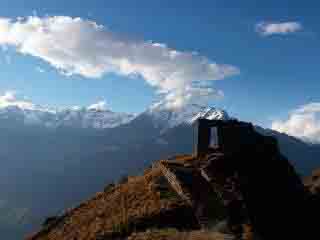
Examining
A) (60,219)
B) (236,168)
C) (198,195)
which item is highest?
(236,168)

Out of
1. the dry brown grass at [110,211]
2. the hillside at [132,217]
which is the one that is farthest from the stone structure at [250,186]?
the dry brown grass at [110,211]

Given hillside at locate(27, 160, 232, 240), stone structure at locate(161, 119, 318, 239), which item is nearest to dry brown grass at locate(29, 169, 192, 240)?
hillside at locate(27, 160, 232, 240)

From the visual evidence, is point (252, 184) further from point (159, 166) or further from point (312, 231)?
point (159, 166)

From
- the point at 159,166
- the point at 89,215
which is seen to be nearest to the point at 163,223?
the point at 89,215

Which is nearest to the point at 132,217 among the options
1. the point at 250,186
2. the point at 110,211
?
the point at 110,211

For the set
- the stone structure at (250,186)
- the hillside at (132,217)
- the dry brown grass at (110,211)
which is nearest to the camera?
the stone structure at (250,186)

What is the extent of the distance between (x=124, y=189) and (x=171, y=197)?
9529mm

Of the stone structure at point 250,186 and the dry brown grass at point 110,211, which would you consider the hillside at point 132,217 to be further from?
the stone structure at point 250,186

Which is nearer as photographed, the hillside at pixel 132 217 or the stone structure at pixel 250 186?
the stone structure at pixel 250 186

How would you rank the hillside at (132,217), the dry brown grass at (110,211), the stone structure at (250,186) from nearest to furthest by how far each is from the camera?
the stone structure at (250,186), the hillside at (132,217), the dry brown grass at (110,211)

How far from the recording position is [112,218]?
4228 cm

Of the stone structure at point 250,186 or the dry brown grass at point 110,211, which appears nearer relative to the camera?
the stone structure at point 250,186

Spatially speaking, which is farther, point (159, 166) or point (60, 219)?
point (159, 166)

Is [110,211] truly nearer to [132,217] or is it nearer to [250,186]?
[132,217]
